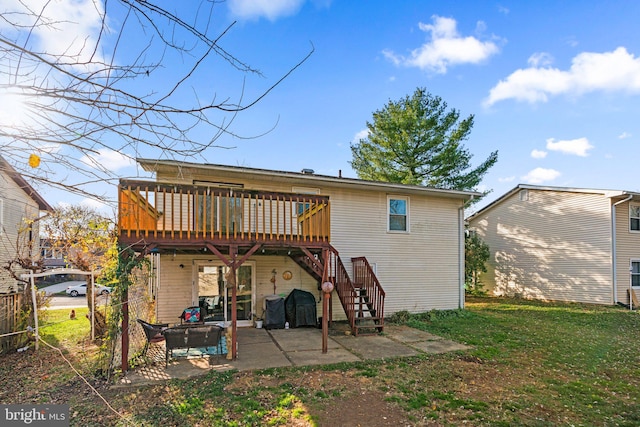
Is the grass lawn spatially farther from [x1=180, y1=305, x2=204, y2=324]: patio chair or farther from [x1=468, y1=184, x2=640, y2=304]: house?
[x1=468, y1=184, x2=640, y2=304]: house

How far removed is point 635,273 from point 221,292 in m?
17.1

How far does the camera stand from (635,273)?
45.9 feet

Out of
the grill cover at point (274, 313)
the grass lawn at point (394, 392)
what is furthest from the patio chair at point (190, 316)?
the grass lawn at point (394, 392)

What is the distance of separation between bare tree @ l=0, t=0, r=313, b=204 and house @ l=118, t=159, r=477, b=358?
456 cm

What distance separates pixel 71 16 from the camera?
1612 millimetres

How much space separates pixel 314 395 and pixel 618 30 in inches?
391

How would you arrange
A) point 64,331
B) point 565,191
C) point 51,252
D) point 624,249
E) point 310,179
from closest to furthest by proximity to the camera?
point 51,252, point 64,331, point 310,179, point 624,249, point 565,191

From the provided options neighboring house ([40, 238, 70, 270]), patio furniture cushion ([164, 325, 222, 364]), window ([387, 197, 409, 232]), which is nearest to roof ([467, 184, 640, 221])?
window ([387, 197, 409, 232])

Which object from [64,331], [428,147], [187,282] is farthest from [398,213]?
[428,147]

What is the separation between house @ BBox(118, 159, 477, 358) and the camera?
6583 mm

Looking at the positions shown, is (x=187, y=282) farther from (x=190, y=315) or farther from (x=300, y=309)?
(x=300, y=309)

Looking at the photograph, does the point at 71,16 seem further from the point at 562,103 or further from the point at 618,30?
the point at 562,103

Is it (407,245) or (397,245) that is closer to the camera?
(397,245)

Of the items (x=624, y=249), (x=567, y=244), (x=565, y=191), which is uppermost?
(x=565, y=191)
